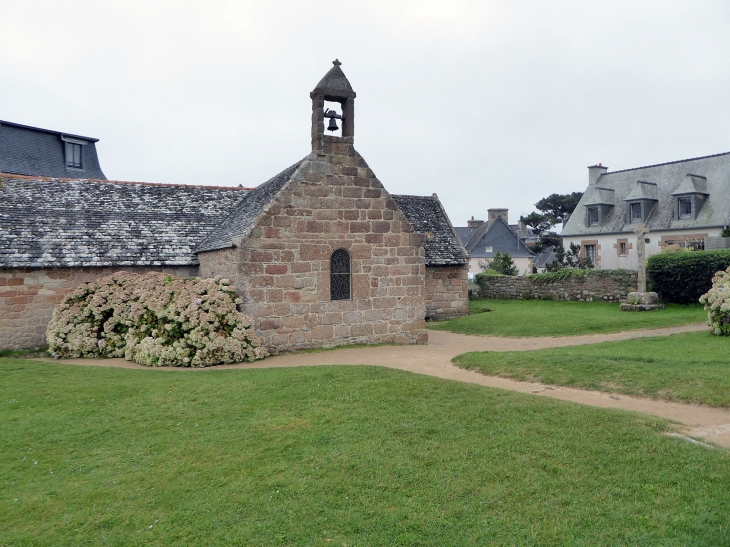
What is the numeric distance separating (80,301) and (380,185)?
8.56 m

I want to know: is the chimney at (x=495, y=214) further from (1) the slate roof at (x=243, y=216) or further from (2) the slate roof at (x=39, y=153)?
(1) the slate roof at (x=243, y=216)

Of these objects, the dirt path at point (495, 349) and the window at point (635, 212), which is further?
the window at point (635, 212)

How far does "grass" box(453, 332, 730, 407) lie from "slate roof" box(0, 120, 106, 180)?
28440 mm

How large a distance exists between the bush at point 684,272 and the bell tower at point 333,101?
15.7 metres

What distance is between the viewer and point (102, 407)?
9117mm

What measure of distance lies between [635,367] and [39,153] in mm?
33143

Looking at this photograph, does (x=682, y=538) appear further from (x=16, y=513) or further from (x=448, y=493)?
(x=16, y=513)

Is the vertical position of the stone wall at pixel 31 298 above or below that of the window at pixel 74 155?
below

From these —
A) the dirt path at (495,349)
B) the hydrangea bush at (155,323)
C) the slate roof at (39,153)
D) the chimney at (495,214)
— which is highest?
the slate roof at (39,153)

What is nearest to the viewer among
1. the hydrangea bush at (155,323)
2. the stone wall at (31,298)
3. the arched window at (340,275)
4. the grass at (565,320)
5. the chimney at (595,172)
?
the hydrangea bush at (155,323)

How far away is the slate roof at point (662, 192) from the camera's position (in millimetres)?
31766

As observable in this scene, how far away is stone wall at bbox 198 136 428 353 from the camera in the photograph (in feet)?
45.1

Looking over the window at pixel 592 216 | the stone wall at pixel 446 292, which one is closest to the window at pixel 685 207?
the window at pixel 592 216

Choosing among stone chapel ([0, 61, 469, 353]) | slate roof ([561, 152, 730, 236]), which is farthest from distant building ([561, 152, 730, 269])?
stone chapel ([0, 61, 469, 353])
